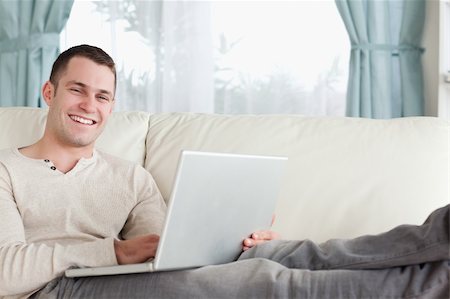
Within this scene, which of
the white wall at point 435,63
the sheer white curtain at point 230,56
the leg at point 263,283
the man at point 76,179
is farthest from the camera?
the sheer white curtain at point 230,56

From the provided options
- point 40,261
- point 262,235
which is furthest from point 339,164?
point 40,261

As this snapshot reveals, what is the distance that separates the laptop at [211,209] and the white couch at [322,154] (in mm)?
372

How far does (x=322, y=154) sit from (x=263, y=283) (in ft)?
2.60

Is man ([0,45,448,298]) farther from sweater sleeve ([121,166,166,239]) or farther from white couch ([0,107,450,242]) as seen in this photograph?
white couch ([0,107,450,242])

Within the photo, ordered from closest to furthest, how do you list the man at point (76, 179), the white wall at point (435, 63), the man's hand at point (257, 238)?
1. the man's hand at point (257, 238)
2. the man at point (76, 179)
3. the white wall at point (435, 63)

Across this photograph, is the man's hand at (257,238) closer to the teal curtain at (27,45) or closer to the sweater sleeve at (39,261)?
the sweater sleeve at (39,261)

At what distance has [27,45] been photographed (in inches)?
140

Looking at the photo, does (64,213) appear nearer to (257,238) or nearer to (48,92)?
(48,92)

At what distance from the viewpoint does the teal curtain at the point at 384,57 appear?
3.30m

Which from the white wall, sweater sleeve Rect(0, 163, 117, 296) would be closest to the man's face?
sweater sleeve Rect(0, 163, 117, 296)

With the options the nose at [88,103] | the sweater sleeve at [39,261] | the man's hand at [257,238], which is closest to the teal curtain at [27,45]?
the nose at [88,103]

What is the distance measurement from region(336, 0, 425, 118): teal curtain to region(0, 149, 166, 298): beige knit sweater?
4.28 feet

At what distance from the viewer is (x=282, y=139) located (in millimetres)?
2379

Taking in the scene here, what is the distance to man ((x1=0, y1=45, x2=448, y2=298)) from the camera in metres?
1.57
